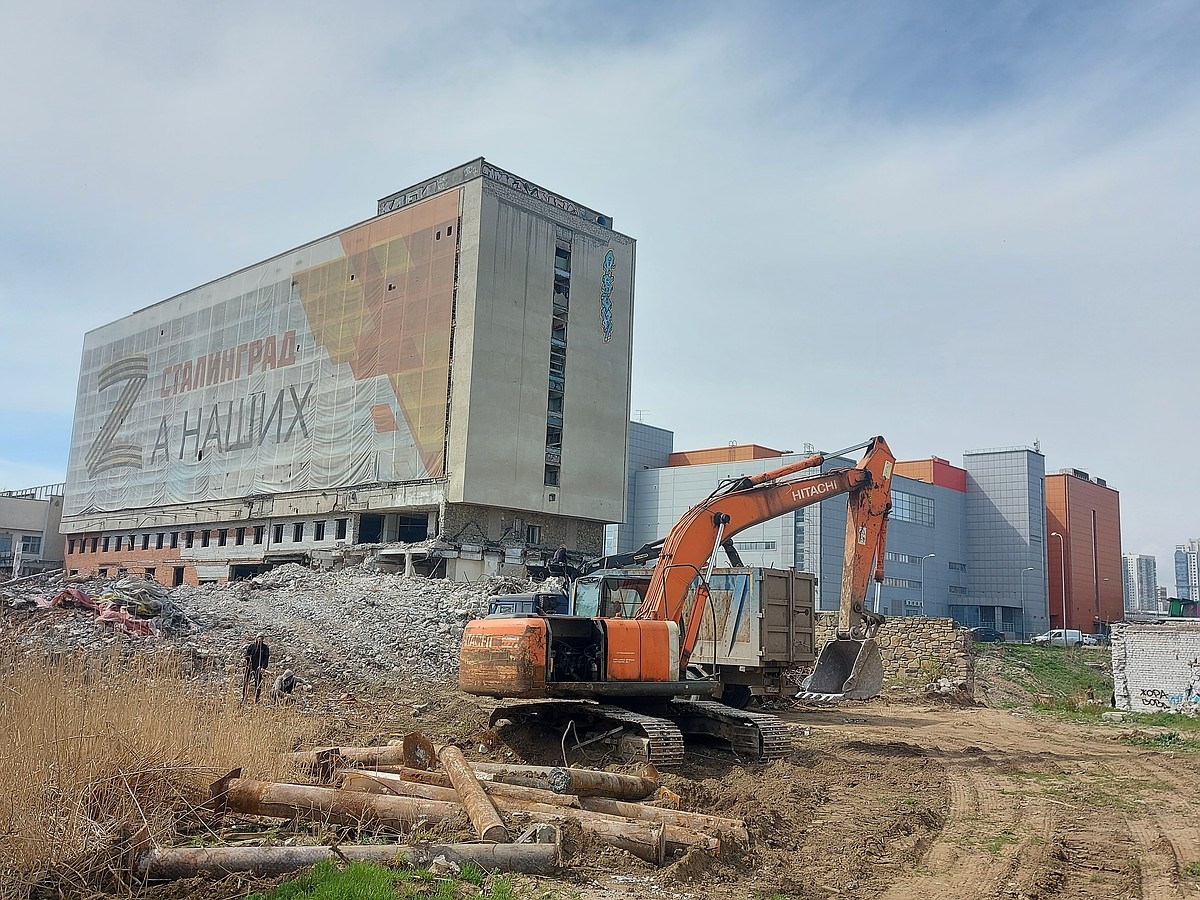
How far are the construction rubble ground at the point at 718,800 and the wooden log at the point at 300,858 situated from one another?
0.02 m

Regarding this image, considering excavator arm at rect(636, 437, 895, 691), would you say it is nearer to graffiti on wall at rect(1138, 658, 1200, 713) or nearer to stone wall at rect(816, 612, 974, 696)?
stone wall at rect(816, 612, 974, 696)

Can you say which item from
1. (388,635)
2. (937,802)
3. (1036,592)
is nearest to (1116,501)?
(1036,592)

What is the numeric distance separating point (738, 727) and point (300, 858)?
26.6 ft

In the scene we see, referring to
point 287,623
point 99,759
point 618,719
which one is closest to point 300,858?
point 99,759

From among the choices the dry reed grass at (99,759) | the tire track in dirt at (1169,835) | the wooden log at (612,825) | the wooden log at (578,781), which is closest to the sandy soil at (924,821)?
the tire track in dirt at (1169,835)

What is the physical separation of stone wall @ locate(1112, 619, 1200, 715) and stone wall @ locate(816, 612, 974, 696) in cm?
384

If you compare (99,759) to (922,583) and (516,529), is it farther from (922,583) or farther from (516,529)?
(922,583)

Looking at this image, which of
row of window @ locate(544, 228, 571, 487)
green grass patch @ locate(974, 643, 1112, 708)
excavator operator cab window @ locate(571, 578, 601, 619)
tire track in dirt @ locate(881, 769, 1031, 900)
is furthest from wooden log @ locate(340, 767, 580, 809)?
row of window @ locate(544, 228, 571, 487)

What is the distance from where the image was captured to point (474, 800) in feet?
27.7

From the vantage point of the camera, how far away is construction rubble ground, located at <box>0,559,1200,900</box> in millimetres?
7875

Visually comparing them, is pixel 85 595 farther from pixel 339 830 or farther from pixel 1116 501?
pixel 1116 501

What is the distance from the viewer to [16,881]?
650 centimetres

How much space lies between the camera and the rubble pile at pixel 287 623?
1967 cm

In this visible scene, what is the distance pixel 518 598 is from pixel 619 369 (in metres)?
34.2
